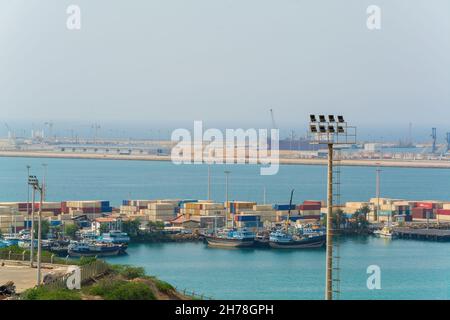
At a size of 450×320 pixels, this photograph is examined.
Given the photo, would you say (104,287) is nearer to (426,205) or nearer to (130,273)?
(130,273)

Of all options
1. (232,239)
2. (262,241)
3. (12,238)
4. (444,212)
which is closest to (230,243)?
(232,239)

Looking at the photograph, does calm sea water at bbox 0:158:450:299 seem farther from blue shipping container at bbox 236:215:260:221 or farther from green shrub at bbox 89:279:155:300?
green shrub at bbox 89:279:155:300

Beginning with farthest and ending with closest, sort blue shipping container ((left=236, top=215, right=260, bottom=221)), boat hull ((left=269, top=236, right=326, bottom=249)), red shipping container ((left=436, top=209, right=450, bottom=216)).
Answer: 1. red shipping container ((left=436, top=209, right=450, bottom=216))
2. blue shipping container ((left=236, top=215, right=260, bottom=221))
3. boat hull ((left=269, top=236, right=326, bottom=249))

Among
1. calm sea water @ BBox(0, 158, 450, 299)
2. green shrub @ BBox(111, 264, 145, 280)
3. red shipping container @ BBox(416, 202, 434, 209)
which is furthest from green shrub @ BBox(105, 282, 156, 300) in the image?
red shipping container @ BBox(416, 202, 434, 209)

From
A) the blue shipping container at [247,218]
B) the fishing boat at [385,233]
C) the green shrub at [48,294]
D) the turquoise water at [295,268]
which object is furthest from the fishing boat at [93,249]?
the green shrub at [48,294]

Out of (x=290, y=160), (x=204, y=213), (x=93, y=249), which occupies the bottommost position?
(x=93, y=249)

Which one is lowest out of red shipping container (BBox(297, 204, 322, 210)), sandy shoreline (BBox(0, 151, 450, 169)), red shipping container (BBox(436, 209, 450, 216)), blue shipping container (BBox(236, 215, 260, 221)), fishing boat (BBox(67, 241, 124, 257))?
fishing boat (BBox(67, 241, 124, 257))
